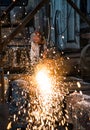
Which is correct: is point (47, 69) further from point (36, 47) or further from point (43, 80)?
point (36, 47)

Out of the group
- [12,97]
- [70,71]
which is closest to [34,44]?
[70,71]

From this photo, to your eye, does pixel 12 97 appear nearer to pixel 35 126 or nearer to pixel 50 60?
pixel 35 126

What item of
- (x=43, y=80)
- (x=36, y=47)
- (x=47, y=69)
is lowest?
(x=47, y=69)

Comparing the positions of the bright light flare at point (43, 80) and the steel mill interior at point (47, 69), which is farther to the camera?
the bright light flare at point (43, 80)

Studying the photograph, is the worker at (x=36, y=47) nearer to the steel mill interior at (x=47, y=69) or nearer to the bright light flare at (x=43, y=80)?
the steel mill interior at (x=47, y=69)

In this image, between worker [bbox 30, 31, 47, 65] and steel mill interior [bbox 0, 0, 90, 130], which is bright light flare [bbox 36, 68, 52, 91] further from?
worker [bbox 30, 31, 47, 65]

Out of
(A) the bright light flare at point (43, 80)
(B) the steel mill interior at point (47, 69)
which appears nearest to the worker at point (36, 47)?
(B) the steel mill interior at point (47, 69)

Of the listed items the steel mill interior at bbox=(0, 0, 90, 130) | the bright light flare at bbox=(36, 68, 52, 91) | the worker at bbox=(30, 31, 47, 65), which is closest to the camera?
the steel mill interior at bbox=(0, 0, 90, 130)

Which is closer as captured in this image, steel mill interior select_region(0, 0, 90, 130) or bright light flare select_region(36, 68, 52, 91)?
steel mill interior select_region(0, 0, 90, 130)

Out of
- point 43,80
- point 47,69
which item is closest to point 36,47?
point 47,69

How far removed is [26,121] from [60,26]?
20.7 feet

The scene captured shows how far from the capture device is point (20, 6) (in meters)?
14.8

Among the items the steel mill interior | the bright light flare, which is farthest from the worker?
the bright light flare

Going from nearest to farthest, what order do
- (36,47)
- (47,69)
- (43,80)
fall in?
(43,80) → (47,69) → (36,47)
